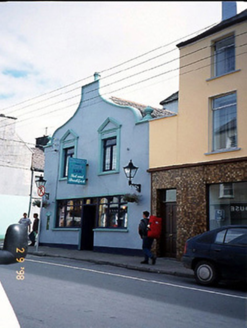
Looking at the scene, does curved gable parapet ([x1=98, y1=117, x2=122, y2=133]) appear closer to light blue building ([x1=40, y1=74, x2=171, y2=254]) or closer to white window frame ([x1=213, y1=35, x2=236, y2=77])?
light blue building ([x1=40, y1=74, x2=171, y2=254])

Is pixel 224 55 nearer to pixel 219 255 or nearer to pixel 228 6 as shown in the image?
pixel 219 255

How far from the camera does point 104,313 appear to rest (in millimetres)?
6090

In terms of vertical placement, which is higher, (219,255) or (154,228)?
(154,228)

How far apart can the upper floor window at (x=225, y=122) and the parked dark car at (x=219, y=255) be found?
5.27 metres

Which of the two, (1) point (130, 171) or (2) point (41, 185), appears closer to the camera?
(1) point (130, 171)

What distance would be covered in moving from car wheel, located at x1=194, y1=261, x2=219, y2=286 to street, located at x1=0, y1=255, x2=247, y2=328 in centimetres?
24

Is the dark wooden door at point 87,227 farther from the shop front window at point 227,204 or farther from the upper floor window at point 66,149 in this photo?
the shop front window at point 227,204

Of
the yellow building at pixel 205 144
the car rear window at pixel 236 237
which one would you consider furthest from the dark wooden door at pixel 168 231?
the car rear window at pixel 236 237

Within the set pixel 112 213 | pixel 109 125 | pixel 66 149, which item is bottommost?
pixel 112 213

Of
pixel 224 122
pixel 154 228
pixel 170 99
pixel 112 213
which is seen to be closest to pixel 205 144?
pixel 224 122

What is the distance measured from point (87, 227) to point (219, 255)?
1157 centimetres

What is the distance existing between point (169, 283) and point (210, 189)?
5.68 m

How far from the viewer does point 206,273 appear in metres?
9.46

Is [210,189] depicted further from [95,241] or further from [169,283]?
[95,241]
